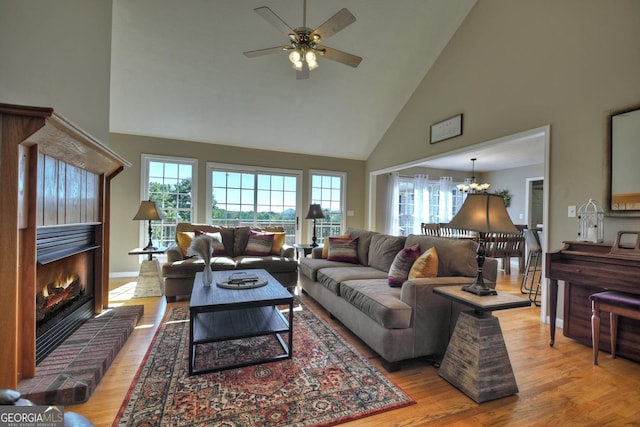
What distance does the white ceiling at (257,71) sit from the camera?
11.7 feet

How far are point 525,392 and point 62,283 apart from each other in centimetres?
355

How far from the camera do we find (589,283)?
2.38 meters

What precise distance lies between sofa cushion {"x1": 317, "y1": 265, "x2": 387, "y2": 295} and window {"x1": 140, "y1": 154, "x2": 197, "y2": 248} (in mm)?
3240

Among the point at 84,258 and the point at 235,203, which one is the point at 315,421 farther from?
the point at 235,203

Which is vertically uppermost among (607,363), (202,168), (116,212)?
(202,168)

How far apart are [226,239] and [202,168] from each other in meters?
1.73

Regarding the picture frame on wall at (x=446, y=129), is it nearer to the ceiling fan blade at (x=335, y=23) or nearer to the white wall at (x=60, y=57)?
the ceiling fan blade at (x=335, y=23)

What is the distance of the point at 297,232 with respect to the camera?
613cm

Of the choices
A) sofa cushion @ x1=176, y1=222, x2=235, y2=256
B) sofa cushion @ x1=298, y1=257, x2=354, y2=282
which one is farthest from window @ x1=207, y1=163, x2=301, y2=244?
sofa cushion @ x1=298, y1=257, x2=354, y2=282

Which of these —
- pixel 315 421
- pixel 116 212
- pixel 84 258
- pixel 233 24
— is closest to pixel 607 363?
pixel 315 421

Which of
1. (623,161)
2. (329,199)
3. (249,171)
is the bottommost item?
(329,199)

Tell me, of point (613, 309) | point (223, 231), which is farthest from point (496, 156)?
point (223, 231)

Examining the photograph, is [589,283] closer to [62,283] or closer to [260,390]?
[260,390]

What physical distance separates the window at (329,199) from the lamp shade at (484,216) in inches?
176
